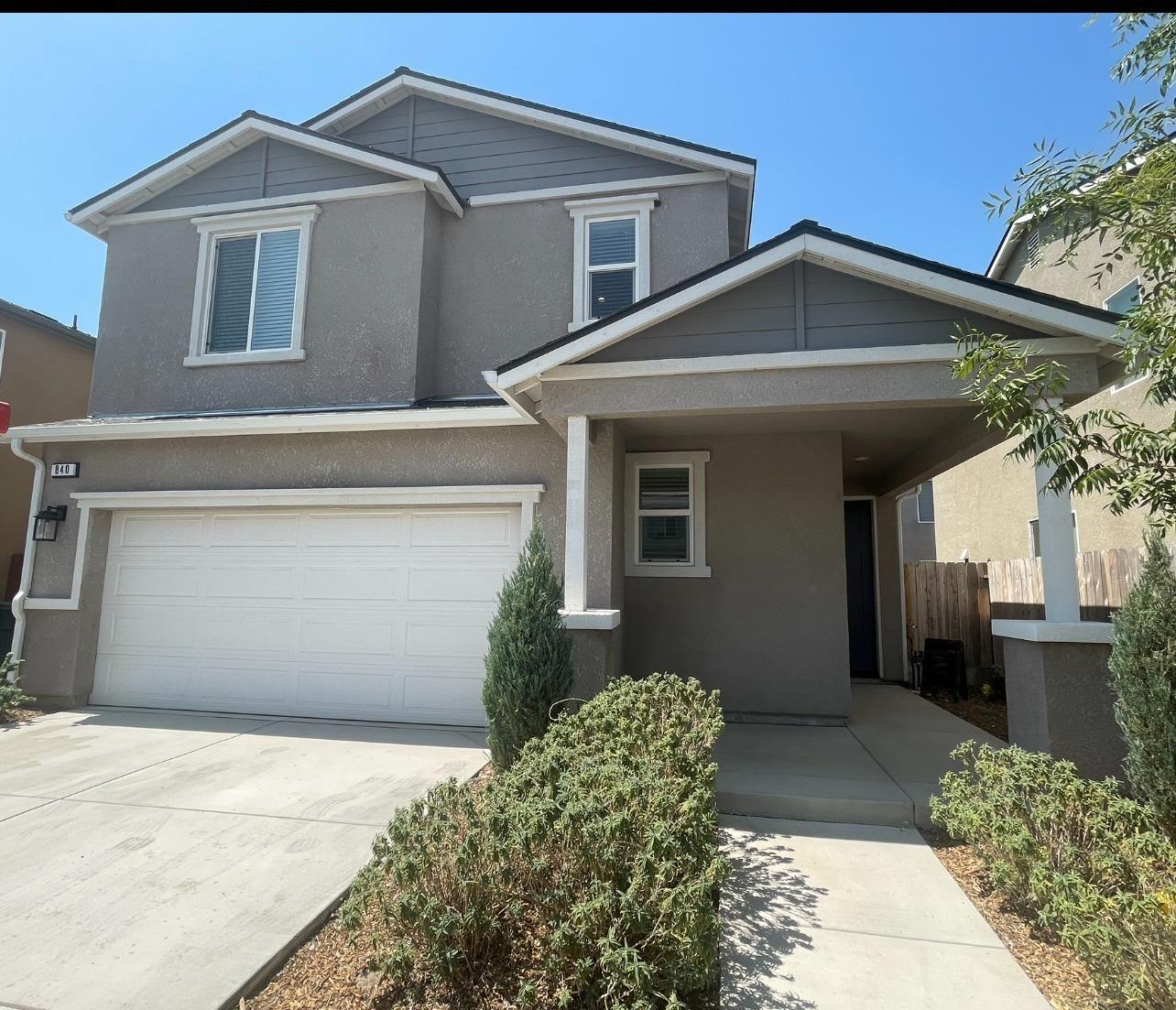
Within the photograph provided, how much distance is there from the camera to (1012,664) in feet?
16.6

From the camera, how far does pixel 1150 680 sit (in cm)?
398

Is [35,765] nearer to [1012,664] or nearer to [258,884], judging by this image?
[258,884]

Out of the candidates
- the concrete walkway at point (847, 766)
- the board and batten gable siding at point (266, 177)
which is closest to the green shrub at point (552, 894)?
the concrete walkway at point (847, 766)

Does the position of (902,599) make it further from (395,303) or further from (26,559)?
(26,559)

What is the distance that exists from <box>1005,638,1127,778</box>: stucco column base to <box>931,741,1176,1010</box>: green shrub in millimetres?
558

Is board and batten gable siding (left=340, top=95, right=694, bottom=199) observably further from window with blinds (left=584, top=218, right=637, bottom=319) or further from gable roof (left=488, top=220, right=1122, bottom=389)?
gable roof (left=488, top=220, right=1122, bottom=389)

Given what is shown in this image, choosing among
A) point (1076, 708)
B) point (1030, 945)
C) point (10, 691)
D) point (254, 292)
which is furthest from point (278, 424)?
point (1076, 708)

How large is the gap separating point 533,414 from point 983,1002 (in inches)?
206

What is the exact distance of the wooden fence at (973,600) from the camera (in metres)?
8.72

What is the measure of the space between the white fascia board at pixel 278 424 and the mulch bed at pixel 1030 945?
16.0 ft

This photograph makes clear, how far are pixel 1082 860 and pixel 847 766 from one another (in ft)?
7.22

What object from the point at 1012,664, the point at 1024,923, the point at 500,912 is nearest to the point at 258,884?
the point at 500,912

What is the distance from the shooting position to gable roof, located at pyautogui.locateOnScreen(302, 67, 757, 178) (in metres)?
8.35

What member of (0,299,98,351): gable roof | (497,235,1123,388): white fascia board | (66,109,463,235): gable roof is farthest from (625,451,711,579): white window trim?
(0,299,98,351): gable roof
